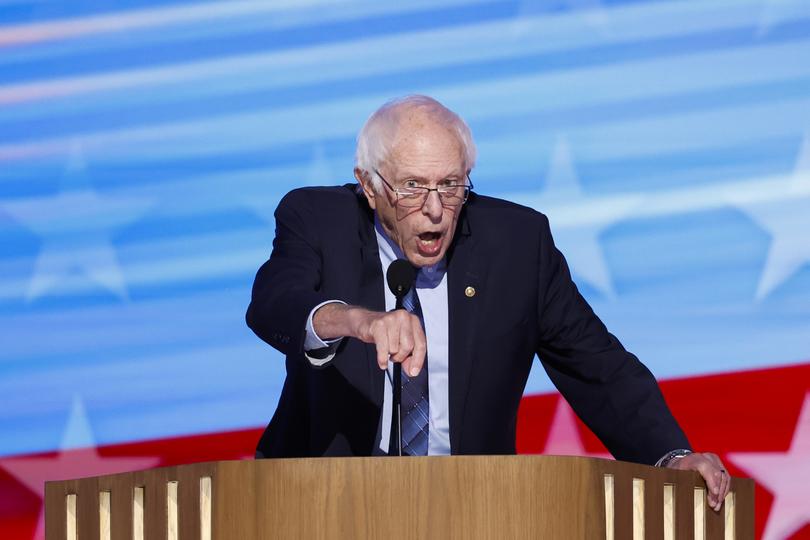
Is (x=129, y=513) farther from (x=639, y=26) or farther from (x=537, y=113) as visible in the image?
(x=639, y=26)

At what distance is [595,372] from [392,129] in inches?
25.1

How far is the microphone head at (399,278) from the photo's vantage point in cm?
232

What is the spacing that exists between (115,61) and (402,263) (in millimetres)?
2004

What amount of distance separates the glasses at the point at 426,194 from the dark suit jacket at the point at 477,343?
142mm

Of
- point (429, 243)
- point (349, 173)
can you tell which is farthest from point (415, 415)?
point (349, 173)

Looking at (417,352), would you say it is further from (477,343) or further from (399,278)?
(477,343)

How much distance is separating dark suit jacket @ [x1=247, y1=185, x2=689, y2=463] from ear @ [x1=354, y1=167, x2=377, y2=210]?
4 centimetres

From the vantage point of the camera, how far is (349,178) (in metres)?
4.03

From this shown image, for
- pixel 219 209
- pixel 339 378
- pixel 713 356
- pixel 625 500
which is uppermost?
pixel 219 209

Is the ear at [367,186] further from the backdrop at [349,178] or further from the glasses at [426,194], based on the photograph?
the backdrop at [349,178]

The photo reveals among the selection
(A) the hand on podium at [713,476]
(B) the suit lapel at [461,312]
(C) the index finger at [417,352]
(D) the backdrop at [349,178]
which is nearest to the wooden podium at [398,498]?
(C) the index finger at [417,352]

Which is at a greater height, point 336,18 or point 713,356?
point 336,18

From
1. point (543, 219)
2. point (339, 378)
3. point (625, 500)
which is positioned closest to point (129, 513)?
point (339, 378)

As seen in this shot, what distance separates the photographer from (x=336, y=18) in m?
4.01
